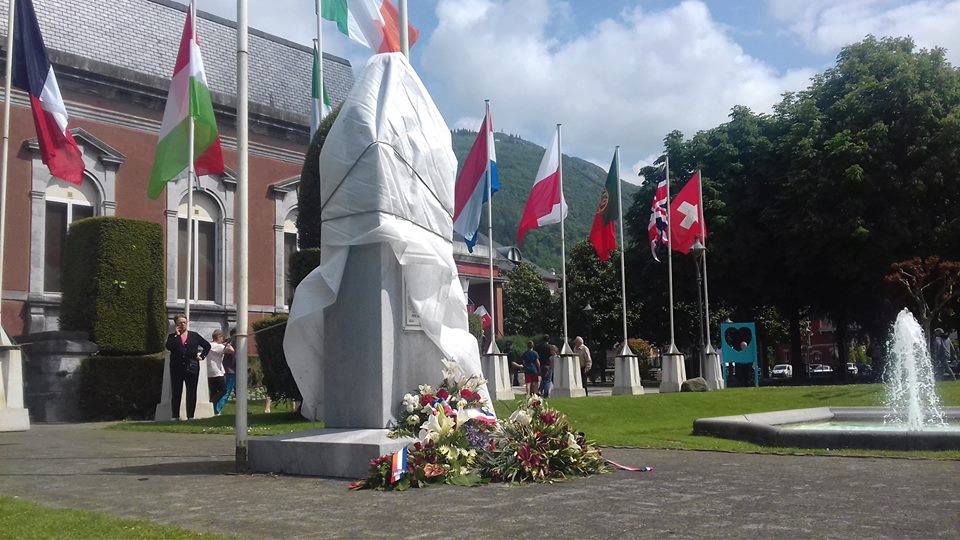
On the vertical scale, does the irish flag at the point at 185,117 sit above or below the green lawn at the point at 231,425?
above

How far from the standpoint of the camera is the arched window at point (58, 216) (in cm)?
2573

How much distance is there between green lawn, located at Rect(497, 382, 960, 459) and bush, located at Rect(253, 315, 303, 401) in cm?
412

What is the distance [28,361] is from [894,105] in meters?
31.6

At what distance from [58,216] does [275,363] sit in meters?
13.0

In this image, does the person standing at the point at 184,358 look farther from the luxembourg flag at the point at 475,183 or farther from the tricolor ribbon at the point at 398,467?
the tricolor ribbon at the point at 398,467

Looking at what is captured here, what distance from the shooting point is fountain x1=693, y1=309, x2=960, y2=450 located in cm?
1071

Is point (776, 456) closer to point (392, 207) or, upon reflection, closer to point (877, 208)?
point (392, 207)

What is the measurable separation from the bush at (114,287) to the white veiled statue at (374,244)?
12.6 meters

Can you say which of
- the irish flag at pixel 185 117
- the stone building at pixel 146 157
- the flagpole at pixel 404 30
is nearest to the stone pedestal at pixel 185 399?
the irish flag at pixel 185 117

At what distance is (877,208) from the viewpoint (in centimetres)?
3447

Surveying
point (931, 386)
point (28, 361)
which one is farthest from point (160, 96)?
point (931, 386)

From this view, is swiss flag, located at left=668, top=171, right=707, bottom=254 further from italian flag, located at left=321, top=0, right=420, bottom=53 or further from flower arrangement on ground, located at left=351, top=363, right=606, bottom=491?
flower arrangement on ground, located at left=351, top=363, right=606, bottom=491

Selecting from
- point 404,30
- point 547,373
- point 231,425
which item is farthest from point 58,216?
point 404,30

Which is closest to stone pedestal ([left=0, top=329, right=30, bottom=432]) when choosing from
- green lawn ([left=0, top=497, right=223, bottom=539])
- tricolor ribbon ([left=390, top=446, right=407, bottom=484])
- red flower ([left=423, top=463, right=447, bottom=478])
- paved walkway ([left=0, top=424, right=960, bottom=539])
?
paved walkway ([left=0, top=424, right=960, bottom=539])
